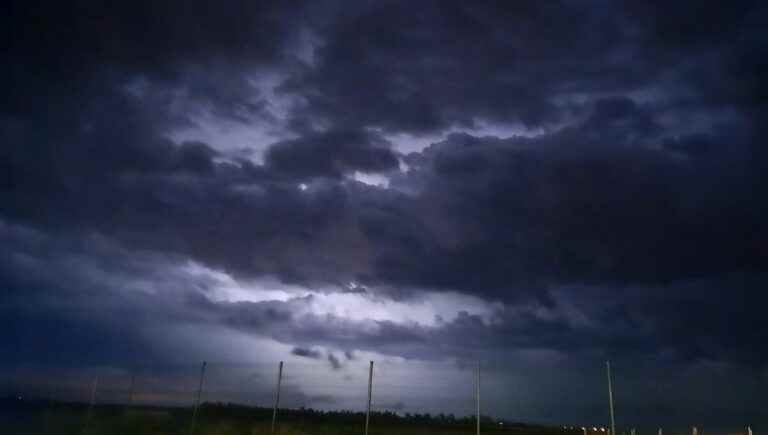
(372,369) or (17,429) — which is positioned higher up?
(372,369)

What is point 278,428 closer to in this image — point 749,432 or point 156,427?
point 156,427

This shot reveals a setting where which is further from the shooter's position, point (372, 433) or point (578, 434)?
point (578, 434)

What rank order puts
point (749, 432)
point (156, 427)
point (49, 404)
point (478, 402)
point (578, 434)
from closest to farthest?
point (478, 402) → point (749, 432) → point (156, 427) → point (49, 404) → point (578, 434)

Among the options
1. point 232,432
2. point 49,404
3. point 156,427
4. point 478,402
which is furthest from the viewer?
point 49,404

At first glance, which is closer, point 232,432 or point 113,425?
point 232,432

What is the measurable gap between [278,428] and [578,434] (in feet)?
107

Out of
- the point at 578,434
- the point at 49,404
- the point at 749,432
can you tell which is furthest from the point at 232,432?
the point at 578,434

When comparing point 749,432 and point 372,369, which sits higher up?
point 372,369

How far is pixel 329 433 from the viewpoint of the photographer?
Answer: 23.5 m

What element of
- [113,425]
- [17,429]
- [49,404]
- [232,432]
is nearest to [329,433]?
[232,432]

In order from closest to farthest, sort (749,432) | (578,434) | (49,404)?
(749,432) → (49,404) → (578,434)

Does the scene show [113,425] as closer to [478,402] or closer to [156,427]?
[156,427]

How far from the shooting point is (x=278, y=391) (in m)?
19.6

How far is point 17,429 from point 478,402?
17854mm
